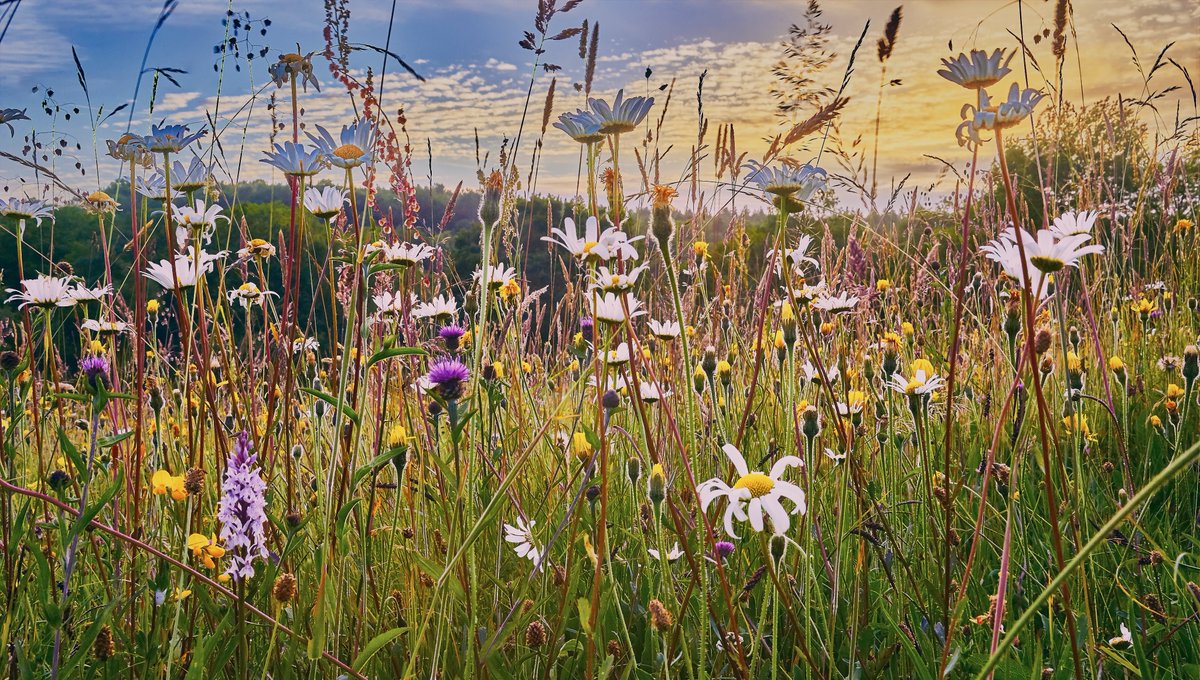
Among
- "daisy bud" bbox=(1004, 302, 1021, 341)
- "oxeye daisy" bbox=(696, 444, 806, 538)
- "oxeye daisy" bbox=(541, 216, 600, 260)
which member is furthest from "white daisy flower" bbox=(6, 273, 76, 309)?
"daisy bud" bbox=(1004, 302, 1021, 341)

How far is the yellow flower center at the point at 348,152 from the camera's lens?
3.79ft

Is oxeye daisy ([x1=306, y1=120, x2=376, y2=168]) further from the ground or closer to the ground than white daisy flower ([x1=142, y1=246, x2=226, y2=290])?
further from the ground

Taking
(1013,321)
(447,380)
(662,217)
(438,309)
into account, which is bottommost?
(438,309)

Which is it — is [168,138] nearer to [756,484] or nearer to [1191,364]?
[756,484]

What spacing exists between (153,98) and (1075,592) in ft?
6.94

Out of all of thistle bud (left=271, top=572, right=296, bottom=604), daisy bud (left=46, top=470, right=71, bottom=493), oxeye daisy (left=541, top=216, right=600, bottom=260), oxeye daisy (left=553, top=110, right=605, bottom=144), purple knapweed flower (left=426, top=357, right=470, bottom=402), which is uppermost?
oxeye daisy (left=553, top=110, right=605, bottom=144)

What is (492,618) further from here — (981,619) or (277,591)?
(981,619)

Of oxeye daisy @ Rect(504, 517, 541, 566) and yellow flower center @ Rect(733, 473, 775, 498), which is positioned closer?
yellow flower center @ Rect(733, 473, 775, 498)

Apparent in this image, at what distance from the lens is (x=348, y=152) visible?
117 centimetres

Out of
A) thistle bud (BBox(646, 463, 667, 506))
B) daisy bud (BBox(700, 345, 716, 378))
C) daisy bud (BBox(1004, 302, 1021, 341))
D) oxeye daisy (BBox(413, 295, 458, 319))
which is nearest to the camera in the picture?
thistle bud (BBox(646, 463, 667, 506))

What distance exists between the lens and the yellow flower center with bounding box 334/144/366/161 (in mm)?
1156

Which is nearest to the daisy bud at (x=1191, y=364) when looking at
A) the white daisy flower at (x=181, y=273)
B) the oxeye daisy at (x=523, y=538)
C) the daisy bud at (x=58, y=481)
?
the oxeye daisy at (x=523, y=538)

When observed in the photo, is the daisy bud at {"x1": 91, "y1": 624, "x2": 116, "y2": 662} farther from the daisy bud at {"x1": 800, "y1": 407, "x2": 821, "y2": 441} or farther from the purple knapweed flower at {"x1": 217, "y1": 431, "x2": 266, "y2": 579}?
the daisy bud at {"x1": 800, "y1": 407, "x2": 821, "y2": 441}

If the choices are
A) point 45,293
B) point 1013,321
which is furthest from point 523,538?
point 45,293
